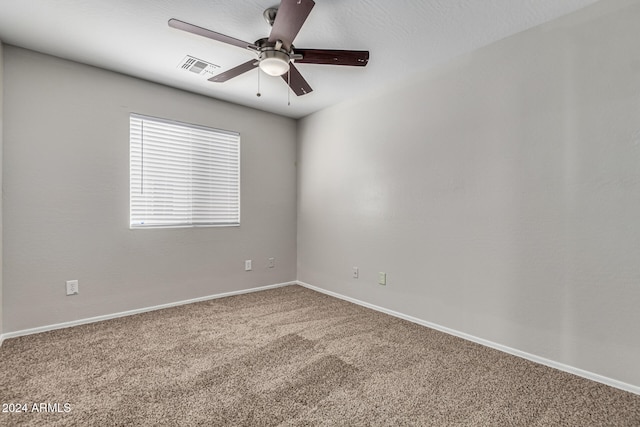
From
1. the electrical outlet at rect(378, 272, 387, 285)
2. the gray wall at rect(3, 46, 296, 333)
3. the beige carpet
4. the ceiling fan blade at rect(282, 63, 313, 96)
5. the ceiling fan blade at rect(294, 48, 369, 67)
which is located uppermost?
the ceiling fan blade at rect(294, 48, 369, 67)

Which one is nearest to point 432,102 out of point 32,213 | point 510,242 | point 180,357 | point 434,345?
point 510,242

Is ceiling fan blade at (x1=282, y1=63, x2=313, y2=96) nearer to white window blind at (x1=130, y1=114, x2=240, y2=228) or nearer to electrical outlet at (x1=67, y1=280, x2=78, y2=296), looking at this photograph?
white window blind at (x1=130, y1=114, x2=240, y2=228)

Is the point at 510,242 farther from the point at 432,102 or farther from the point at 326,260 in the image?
the point at 326,260

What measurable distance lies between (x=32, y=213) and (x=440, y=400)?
3.34 meters

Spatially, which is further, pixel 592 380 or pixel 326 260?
pixel 326 260

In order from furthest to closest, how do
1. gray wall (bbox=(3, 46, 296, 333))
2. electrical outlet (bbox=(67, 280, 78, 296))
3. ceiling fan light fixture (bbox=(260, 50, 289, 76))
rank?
electrical outlet (bbox=(67, 280, 78, 296)) < gray wall (bbox=(3, 46, 296, 333)) < ceiling fan light fixture (bbox=(260, 50, 289, 76))

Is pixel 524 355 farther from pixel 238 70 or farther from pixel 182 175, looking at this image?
pixel 182 175

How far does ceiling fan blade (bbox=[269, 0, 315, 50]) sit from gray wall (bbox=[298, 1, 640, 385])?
60.1 inches

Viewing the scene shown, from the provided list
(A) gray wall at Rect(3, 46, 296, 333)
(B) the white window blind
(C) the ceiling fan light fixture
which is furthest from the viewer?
(B) the white window blind

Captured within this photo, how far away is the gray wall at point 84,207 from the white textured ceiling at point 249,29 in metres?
0.28

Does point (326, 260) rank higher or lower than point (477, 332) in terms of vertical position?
higher

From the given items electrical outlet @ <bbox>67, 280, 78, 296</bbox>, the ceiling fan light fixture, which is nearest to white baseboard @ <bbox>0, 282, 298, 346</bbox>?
electrical outlet @ <bbox>67, 280, 78, 296</bbox>

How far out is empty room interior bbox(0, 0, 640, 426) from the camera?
6.02ft

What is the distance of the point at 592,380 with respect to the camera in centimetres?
196
